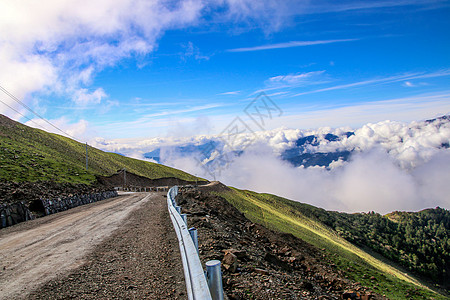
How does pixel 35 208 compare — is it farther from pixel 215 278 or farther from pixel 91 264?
pixel 215 278

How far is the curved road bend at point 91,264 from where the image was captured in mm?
5059

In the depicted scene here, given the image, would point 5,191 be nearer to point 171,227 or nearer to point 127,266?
point 171,227

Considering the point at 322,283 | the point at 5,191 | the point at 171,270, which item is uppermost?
the point at 5,191

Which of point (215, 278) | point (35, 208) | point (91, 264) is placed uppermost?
point (35, 208)

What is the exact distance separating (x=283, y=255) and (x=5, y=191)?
1807 cm

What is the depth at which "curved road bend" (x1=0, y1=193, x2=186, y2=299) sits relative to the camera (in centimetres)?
506

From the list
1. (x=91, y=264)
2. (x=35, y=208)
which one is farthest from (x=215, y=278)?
(x=35, y=208)

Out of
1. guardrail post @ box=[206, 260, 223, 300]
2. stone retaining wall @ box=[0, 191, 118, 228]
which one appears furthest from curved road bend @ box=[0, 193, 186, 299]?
stone retaining wall @ box=[0, 191, 118, 228]

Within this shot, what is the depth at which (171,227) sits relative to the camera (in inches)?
452

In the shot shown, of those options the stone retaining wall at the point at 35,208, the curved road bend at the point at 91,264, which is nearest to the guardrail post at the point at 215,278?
the curved road bend at the point at 91,264

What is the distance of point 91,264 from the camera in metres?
6.59

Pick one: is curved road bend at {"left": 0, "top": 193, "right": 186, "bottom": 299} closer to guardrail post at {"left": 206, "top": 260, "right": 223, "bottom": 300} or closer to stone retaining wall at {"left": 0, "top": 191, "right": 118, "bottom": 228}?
guardrail post at {"left": 206, "top": 260, "right": 223, "bottom": 300}

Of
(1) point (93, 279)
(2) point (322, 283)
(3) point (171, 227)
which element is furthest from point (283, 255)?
(1) point (93, 279)

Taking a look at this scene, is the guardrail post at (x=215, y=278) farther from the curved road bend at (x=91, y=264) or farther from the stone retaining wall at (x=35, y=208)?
the stone retaining wall at (x=35, y=208)
